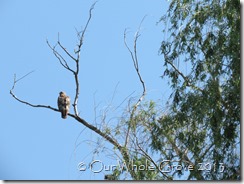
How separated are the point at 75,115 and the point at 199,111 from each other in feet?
6.34

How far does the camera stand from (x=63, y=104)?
1356cm

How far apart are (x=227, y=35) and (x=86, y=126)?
6.82 ft

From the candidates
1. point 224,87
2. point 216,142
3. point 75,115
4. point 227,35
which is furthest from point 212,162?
point 75,115

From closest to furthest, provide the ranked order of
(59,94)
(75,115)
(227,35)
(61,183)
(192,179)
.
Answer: (61,183), (192,179), (227,35), (75,115), (59,94)

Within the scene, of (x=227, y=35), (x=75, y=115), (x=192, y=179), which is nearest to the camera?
(x=192, y=179)

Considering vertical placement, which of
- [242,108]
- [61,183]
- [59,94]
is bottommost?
[61,183]

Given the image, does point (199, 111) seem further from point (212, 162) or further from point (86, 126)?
point (86, 126)

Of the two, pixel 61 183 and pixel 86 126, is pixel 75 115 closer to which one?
pixel 86 126

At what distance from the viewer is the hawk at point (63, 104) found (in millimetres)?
13102

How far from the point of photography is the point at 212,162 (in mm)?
10617

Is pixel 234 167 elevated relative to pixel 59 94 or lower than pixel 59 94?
lower

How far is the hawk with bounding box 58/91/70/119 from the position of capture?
1310 centimetres

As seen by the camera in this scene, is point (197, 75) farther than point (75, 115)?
No

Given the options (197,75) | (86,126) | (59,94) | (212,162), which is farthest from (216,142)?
(59,94)
